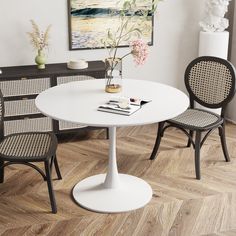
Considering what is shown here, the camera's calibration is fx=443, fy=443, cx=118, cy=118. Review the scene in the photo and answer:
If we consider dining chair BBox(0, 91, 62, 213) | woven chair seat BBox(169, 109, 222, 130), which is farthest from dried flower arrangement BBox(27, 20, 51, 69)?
woven chair seat BBox(169, 109, 222, 130)

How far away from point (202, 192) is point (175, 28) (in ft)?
6.55

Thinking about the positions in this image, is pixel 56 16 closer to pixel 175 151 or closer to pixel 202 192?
pixel 175 151

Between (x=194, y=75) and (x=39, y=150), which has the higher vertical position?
(x=194, y=75)

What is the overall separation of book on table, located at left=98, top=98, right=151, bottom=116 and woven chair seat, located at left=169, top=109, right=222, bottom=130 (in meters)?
0.62

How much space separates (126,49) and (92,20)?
1.56 ft

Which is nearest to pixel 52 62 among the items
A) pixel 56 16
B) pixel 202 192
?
pixel 56 16

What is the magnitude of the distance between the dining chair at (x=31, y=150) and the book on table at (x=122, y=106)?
0.48 metres

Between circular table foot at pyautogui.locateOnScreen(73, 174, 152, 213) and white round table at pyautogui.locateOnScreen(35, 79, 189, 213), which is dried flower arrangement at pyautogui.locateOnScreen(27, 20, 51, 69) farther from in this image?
circular table foot at pyautogui.locateOnScreen(73, 174, 152, 213)

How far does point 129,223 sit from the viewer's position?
283 cm

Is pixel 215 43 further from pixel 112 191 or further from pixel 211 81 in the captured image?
pixel 112 191

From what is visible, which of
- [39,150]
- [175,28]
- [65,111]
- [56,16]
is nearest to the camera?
[65,111]

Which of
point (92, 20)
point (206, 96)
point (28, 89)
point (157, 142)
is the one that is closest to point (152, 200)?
point (157, 142)

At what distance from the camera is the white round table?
2658 millimetres

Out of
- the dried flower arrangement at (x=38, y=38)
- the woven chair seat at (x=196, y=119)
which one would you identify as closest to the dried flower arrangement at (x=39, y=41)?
the dried flower arrangement at (x=38, y=38)
